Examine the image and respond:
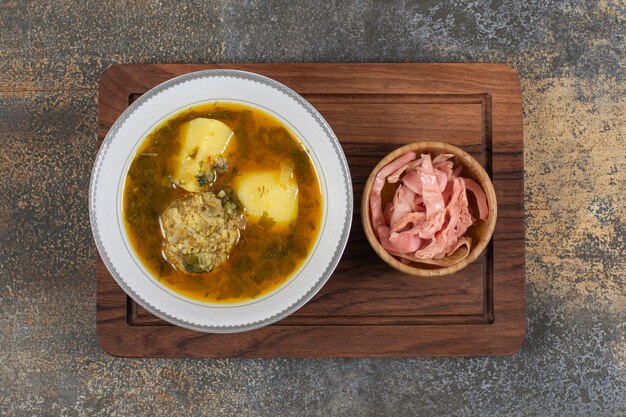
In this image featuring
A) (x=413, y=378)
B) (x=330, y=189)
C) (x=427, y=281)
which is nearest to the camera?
(x=330, y=189)

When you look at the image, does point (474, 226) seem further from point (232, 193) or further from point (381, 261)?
point (232, 193)

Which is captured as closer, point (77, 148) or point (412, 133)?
point (412, 133)

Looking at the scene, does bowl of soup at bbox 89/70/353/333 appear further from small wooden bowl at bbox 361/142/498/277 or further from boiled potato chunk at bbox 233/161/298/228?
small wooden bowl at bbox 361/142/498/277

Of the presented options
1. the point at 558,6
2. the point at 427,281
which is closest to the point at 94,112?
the point at 427,281

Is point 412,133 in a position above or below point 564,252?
above

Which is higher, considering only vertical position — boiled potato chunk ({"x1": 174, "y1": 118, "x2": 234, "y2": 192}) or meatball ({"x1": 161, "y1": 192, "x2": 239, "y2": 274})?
boiled potato chunk ({"x1": 174, "y1": 118, "x2": 234, "y2": 192})

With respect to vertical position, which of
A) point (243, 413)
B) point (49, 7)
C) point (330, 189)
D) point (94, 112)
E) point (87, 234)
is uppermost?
point (49, 7)

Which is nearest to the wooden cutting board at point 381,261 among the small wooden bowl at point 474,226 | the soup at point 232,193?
the small wooden bowl at point 474,226

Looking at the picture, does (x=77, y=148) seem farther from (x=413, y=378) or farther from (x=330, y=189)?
(x=413, y=378)

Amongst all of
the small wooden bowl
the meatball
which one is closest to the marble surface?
the small wooden bowl
